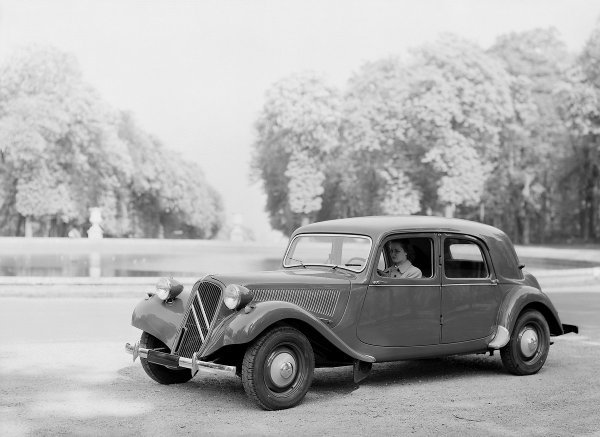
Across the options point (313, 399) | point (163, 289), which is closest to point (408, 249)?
point (313, 399)

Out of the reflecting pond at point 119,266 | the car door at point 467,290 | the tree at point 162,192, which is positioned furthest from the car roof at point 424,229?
the tree at point 162,192

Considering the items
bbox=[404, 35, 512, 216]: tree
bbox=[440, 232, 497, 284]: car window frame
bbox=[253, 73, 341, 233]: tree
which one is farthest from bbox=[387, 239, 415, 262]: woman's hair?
bbox=[253, 73, 341, 233]: tree

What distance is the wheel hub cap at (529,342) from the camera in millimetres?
9978

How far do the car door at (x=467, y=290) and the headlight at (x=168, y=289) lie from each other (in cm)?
268

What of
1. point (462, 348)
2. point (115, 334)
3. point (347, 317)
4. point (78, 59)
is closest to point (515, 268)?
point (462, 348)

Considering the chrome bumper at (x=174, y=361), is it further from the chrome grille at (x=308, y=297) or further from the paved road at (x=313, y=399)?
the chrome grille at (x=308, y=297)

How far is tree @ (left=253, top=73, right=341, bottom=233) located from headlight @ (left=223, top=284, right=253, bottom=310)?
173 feet

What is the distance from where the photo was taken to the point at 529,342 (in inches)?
395

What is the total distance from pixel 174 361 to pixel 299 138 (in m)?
55.2

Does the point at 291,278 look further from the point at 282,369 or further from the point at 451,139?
the point at 451,139

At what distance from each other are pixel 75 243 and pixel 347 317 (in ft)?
135

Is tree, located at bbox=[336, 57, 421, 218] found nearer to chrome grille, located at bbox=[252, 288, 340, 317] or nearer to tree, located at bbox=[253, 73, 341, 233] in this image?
tree, located at bbox=[253, 73, 341, 233]

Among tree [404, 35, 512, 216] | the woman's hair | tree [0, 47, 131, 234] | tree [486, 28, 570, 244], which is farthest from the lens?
tree [486, 28, 570, 244]

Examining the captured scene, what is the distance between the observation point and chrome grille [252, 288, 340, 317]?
27.1 feet
